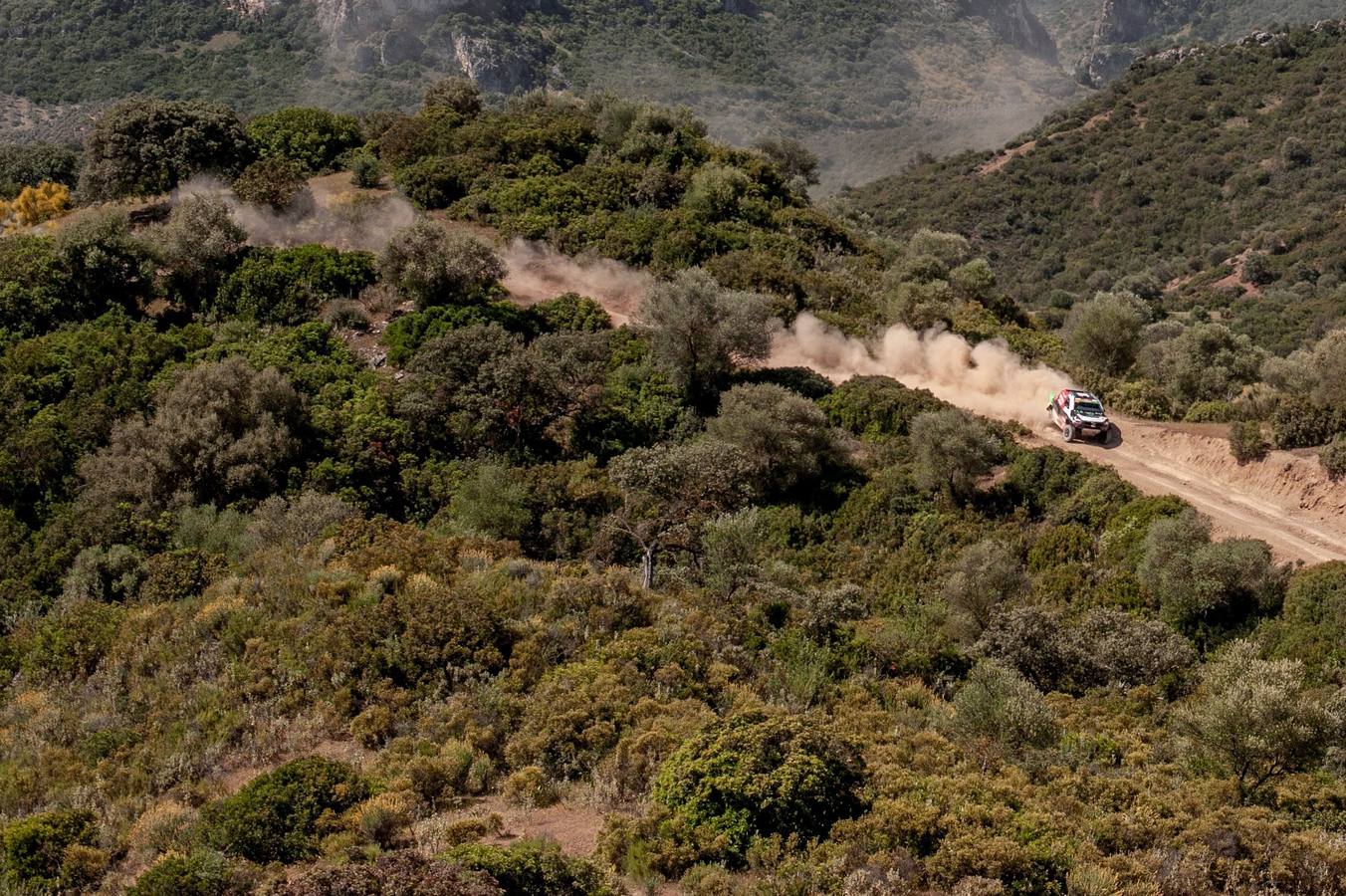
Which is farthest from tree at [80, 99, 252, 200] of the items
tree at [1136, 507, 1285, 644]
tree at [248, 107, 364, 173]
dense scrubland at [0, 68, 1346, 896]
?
tree at [1136, 507, 1285, 644]

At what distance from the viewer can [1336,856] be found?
1482 cm

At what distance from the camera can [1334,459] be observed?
27.9 metres

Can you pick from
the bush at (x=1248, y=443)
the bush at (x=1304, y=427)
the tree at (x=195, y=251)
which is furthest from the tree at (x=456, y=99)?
the bush at (x=1304, y=427)

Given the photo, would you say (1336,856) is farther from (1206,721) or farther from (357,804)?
(357,804)

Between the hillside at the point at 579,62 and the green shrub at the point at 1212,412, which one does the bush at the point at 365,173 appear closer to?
the green shrub at the point at 1212,412

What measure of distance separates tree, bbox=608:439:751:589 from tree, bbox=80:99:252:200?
89.1 ft

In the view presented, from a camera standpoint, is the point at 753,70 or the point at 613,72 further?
the point at 753,70

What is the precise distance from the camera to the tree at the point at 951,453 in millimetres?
30234

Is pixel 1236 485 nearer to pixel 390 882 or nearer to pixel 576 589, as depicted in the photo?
pixel 576 589

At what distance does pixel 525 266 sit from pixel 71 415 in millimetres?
16294

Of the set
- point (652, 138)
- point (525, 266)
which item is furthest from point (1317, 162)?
point (525, 266)

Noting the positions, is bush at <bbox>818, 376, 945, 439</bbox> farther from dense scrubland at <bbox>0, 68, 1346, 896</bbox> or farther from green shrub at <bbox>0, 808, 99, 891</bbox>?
green shrub at <bbox>0, 808, 99, 891</bbox>

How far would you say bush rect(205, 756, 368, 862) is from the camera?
14.2m

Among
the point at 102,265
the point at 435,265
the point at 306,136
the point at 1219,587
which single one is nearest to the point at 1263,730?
the point at 1219,587
